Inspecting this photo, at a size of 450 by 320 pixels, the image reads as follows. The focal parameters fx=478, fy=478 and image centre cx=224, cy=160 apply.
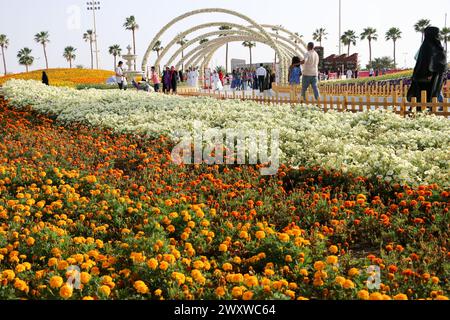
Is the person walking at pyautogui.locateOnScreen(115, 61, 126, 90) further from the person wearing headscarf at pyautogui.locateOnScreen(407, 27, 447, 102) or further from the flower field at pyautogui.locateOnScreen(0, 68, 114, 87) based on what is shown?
the flower field at pyautogui.locateOnScreen(0, 68, 114, 87)

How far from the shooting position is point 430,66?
465 inches

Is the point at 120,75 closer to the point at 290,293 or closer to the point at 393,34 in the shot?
the point at 290,293

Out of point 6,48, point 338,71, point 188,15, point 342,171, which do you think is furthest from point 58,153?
point 6,48

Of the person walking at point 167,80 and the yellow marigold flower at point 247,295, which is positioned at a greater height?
the person walking at point 167,80

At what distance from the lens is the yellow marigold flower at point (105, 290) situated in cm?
329

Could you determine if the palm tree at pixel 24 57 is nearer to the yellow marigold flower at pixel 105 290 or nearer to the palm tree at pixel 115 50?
the palm tree at pixel 115 50

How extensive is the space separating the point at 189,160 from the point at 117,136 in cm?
316

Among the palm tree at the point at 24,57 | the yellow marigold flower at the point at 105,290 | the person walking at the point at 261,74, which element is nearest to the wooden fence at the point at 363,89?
the person walking at the point at 261,74

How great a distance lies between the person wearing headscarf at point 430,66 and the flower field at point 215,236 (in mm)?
6547

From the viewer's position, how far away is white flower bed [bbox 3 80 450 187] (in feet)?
22.2

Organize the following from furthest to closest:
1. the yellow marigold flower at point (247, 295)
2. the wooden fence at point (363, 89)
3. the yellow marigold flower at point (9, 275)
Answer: the wooden fence at point (363, 89) < the yellow marigold flower at point (9, 275) < the yellow marigold flower at point (247, 295)

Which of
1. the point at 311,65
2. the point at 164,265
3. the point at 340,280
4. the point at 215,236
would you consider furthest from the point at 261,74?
the point at 340,280

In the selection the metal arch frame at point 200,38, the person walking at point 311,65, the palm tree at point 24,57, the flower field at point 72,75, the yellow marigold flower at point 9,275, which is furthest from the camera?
the palm tree at point 24,57

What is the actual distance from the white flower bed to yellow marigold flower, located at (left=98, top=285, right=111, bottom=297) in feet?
14.0
